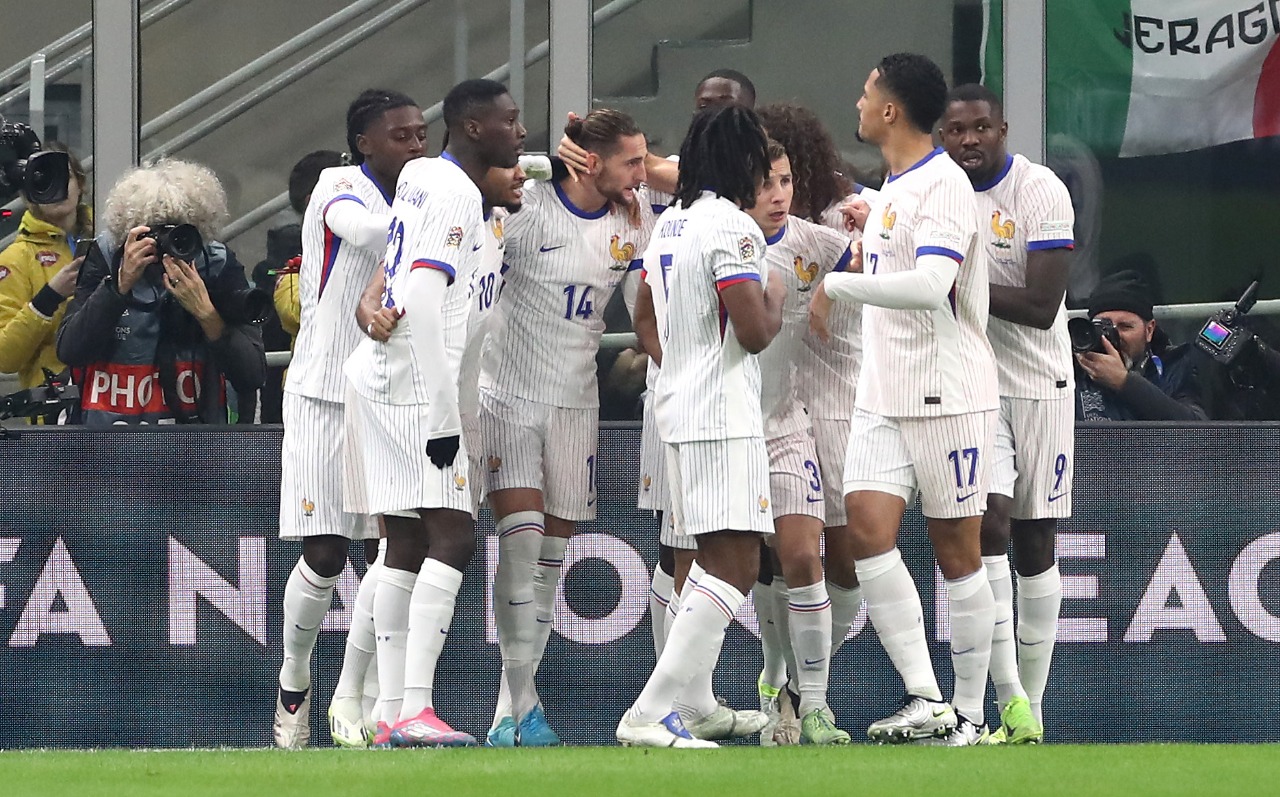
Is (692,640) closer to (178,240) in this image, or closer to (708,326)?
(708,326)

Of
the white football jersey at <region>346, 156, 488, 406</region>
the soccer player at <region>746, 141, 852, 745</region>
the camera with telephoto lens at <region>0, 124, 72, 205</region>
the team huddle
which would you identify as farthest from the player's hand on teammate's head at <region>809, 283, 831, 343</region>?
the camera with telephoto lens at <region>0, 124, 72, 205</region>

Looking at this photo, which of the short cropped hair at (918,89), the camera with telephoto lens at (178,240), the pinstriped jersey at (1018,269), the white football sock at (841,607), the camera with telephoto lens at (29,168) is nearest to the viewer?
the short cropped hair at (918,89)

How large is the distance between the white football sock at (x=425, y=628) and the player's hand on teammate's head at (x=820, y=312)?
4.78ft

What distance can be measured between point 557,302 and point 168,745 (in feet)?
8.09

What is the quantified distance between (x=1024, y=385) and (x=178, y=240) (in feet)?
10.7

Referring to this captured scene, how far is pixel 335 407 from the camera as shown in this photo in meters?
7.55

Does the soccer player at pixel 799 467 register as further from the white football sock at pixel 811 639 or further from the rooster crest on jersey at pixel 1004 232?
A: the rooster crest on jersey at pixel 1004 232

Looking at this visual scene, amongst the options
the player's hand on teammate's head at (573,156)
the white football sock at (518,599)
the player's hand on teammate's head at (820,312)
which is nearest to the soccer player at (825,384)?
the player's hand on teammate's head at (820,312)

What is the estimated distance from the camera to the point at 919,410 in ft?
21.8

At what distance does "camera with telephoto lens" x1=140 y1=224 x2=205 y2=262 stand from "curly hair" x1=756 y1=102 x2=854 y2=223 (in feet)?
7.56

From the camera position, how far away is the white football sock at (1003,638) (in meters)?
7.22

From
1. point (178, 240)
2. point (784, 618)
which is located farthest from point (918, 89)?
point (178, 240)

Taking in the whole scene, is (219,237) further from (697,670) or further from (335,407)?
(697,670)

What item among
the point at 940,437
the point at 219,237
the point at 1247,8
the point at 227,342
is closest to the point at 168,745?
the point at 227,342
